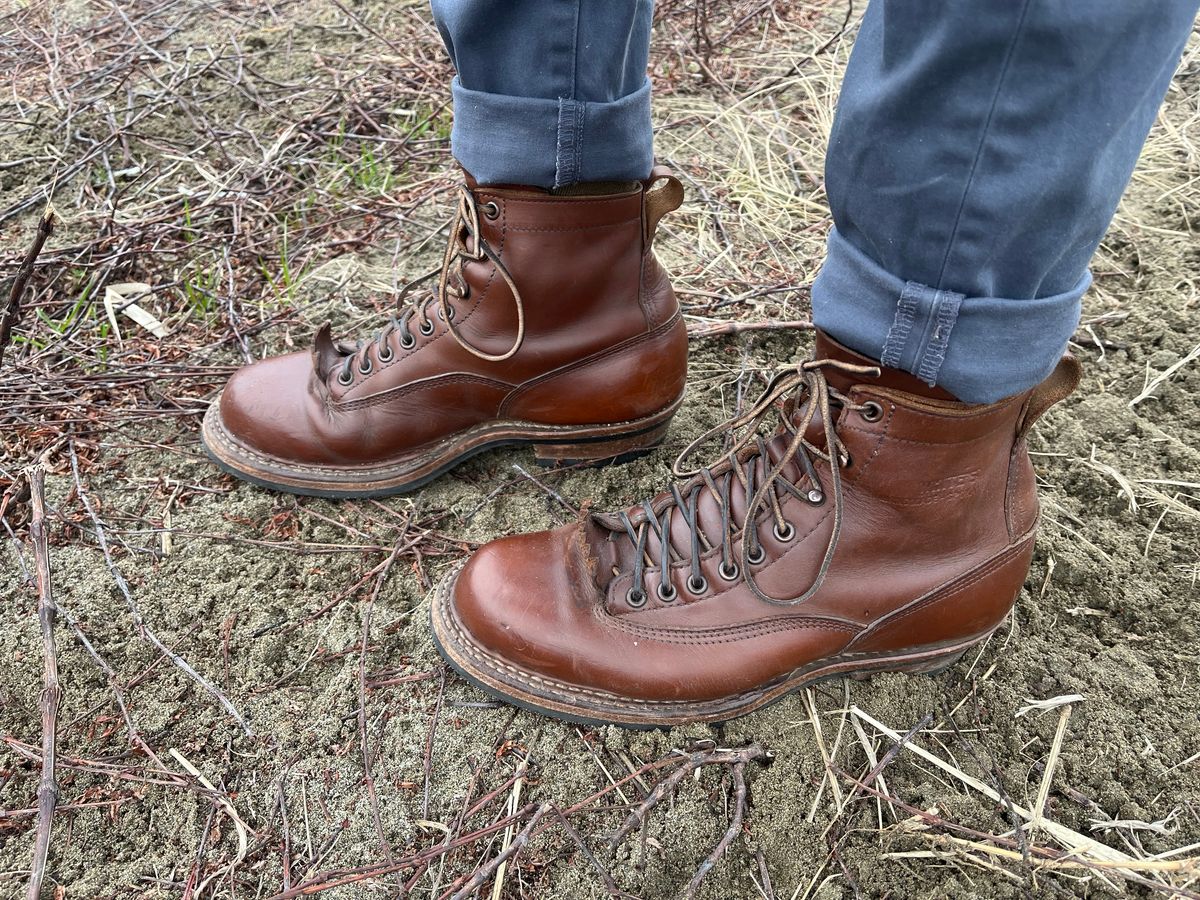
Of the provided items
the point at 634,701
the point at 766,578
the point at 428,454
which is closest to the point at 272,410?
the point at 428,454

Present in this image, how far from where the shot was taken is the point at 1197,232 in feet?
7.62

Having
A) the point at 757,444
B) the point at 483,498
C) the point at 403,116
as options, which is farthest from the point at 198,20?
the point at 757,444

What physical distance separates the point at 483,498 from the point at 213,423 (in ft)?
2.02

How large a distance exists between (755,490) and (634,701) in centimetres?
39

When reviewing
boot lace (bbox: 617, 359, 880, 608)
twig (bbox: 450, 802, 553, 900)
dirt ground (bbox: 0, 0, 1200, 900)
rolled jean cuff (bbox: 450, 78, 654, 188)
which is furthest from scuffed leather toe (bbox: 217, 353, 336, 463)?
twig (bbox: 450, 802, 553, 900)

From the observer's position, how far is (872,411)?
1.15 m

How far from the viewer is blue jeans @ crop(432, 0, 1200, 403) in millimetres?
807

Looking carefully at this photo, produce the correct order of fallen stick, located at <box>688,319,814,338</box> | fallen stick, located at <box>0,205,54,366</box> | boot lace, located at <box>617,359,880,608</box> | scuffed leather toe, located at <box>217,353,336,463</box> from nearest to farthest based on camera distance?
fallen stick, located at <box>0,205,54,366</box>, boot lace, located at <box>617,359,880,608</box>, scuffed leather toe, located at <box>217,353,336,463</box>, fallen stick, located at <box>688,319,814,338</box>

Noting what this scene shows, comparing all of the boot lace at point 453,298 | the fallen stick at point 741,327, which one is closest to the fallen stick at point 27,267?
the boot lace at point 453,298

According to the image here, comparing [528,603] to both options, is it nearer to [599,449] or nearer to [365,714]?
[365,714]

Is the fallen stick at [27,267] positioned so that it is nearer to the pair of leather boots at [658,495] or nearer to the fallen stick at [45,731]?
the fallen stick at [45,731]

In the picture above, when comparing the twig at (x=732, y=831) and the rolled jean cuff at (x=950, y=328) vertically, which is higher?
the rolled jean cuff at (x=950, y=328)

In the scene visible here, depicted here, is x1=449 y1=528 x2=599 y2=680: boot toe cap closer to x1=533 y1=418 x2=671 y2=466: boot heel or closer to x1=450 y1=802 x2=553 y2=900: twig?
x1=450 y1=802 x2=553 y2=900: twig

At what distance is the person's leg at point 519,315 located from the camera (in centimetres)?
137
